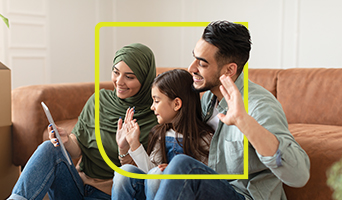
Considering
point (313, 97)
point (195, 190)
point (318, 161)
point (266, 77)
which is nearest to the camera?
point (195, 190)

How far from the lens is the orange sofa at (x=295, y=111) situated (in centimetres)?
106

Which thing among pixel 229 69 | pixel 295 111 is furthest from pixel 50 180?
pixel 295 111

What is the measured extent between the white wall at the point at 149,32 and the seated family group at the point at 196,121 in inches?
1.7

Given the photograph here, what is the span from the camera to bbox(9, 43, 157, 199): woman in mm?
661

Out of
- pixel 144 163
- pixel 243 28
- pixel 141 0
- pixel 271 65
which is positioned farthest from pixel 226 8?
pixel 271 65

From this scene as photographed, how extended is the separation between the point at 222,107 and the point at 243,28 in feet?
0.50

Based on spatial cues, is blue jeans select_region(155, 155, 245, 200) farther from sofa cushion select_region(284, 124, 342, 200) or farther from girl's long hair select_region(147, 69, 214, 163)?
A: sofa cushion select_region(284, 124, 342, 200)

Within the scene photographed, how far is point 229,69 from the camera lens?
622 mm

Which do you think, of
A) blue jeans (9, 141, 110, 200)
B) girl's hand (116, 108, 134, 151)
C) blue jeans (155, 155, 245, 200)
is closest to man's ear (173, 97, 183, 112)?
girl's hand (116, 108, 134, 151)

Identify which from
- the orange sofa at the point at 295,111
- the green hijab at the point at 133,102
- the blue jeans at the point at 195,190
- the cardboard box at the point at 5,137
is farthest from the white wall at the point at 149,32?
the cardboard box at the point at 5,137

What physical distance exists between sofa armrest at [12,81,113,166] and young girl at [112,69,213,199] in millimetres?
1089

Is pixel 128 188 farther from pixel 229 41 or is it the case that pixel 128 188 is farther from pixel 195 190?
pixel 229 41

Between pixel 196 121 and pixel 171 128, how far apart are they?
5cm

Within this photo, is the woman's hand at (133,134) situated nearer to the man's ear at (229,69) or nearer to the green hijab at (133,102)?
the green hijab at (133,102)
